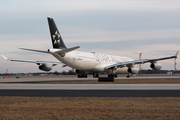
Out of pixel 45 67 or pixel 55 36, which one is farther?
pixel 45 67

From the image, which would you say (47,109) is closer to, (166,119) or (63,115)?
(63,115)

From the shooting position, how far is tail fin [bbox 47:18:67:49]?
142 feet

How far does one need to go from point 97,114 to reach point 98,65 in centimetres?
4414

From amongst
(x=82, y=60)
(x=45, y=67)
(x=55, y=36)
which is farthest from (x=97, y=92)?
(x=45, y=67)

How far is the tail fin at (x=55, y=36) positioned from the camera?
4328 centimetres

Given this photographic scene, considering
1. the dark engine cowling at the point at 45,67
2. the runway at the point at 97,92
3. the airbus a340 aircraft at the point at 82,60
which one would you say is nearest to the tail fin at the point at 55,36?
the airbus a340 aircraft at the point at 82,60

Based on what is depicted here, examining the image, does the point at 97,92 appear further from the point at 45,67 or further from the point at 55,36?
the point at 45,67

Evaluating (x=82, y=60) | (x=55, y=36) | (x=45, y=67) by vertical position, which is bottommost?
(x=45, y=67)

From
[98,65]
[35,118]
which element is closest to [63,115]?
[35,118]

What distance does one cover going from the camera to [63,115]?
34.2 feet

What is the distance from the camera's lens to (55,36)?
4412cm

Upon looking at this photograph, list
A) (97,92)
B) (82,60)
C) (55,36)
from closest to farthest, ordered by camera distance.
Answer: (97,92), (55,36), (82,60)

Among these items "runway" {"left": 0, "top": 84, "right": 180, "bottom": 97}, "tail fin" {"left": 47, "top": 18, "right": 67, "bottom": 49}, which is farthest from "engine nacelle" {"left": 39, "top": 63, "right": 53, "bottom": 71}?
"runway" {"left": 0, "top": 84, "right": 180, "bottom": 97}

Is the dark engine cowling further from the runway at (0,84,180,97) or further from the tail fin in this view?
the runway at (0,84,180,97)
